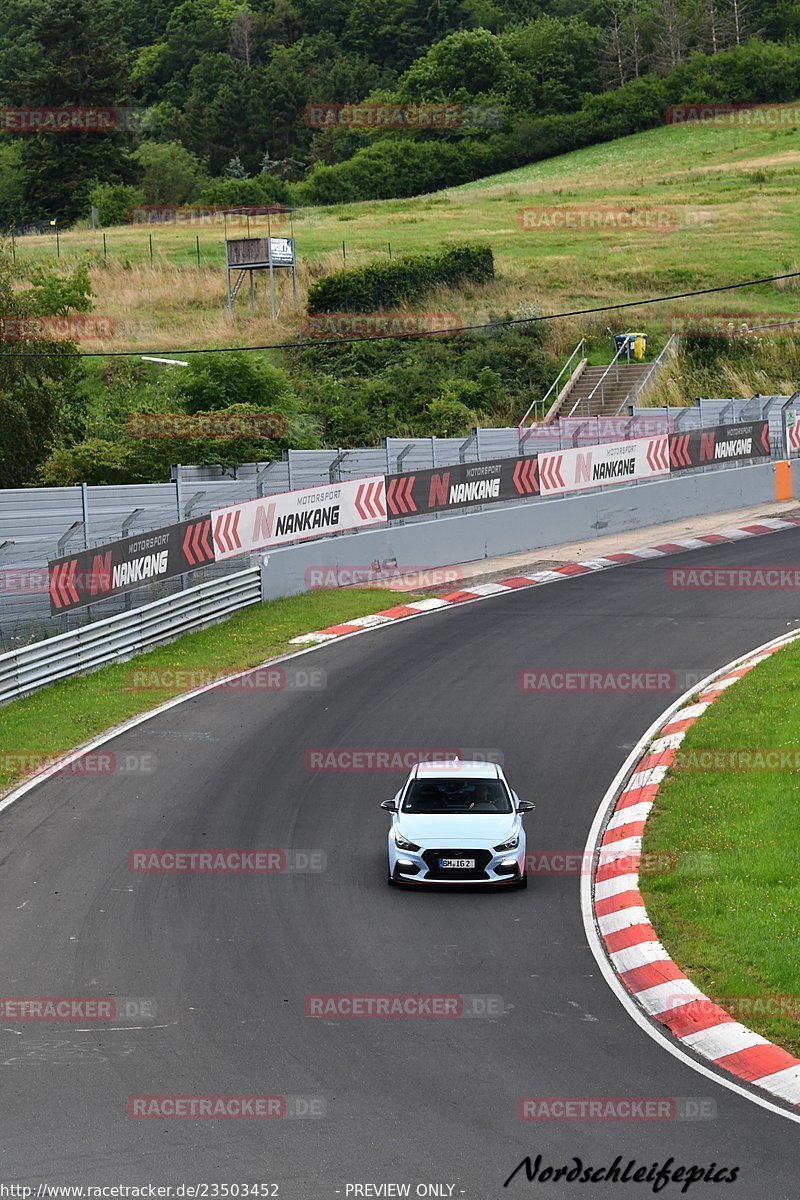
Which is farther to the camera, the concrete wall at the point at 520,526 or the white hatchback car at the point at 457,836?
the concrete wall at the point at 520,526

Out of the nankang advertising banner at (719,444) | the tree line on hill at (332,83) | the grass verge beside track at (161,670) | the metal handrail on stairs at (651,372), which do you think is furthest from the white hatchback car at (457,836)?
the tree line on hill at (332,83)

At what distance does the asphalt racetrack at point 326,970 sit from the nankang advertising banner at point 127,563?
135 inches

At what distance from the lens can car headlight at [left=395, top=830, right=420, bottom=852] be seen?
15336 mm

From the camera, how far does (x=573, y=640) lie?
2656cm

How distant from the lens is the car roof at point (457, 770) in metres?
16.4

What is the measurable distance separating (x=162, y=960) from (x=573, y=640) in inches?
570

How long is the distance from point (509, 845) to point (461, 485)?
20113 millimetres

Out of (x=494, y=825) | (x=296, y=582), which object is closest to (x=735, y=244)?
(x=296, y=582)

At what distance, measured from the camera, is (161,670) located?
25.5 m

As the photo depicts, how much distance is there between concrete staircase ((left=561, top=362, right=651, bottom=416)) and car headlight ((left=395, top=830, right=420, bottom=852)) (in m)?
33.7

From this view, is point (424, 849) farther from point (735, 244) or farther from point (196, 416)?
point (735, 244)

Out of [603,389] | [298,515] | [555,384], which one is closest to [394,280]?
[555,384]

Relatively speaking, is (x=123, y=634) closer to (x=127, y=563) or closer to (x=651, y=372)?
(x=127, y=563)

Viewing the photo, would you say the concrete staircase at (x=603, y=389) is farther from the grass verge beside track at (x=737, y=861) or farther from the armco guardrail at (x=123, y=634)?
the grass verge beside track at (x=737, y=861)
